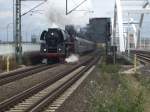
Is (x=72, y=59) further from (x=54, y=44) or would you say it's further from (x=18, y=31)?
(x=18, y=31)

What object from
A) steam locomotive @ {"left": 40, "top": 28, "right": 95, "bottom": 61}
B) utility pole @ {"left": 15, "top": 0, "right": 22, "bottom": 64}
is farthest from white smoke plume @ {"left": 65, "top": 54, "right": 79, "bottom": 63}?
utility pole @ {"left": 15, "top": 0, "right": 22, "bottom": 64}

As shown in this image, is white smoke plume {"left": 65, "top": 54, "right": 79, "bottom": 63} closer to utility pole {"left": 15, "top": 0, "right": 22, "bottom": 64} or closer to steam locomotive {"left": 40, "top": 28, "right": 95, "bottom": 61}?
steam locomotive {"left": 40, "top": 28, "right": 95, "bottom": 61}

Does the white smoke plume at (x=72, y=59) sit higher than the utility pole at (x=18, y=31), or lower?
lower

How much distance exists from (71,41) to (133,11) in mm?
25632

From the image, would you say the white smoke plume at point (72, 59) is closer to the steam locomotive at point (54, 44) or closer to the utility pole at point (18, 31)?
the steam locomotive at point (54, 44)

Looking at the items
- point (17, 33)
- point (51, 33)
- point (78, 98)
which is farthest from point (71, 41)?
point (78, 98)

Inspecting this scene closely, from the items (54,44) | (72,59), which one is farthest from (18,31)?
(72,59)

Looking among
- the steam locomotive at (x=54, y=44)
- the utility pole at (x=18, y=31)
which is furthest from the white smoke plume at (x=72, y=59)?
the utility pole at (x=18, y=31)

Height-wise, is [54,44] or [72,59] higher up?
[54,44]

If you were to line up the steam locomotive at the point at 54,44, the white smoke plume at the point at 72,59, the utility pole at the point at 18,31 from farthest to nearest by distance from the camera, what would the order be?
the white smoke plume at the point at 72,59 < the steam locomotive at the point at 54,44 < the utility pole at the point at 18,31

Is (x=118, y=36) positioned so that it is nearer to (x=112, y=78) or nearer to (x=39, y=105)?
(x=112, y=78)

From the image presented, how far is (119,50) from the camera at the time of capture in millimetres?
59844

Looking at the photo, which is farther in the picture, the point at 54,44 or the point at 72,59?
the point at 72,59

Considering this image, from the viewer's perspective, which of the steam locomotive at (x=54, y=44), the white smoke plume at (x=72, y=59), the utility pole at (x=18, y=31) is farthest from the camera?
the white smoke plume at (x=72, y=59)
